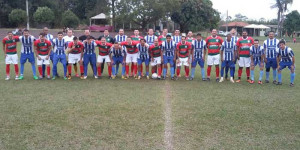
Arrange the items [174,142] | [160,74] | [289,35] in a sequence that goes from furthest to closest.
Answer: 1. [289,35]
2. [160,74]
3. [174,142]

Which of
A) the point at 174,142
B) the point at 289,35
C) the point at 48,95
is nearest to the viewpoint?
the point at 174,142

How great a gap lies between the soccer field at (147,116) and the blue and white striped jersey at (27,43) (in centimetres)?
148

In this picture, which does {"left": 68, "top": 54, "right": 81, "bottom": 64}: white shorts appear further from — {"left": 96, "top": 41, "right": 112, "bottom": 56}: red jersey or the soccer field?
the soccer field

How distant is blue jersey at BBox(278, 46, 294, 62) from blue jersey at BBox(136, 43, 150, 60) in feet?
14.8

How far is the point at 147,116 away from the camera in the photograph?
18.9 ft

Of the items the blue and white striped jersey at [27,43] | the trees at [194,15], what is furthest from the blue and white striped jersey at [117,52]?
the trees at [194,15]

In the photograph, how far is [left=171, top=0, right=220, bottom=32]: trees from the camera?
40463mm

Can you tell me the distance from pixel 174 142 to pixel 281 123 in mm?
2383

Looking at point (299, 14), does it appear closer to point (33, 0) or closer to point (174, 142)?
point (33, 0)

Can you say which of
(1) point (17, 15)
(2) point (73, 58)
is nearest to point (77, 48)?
(2) point (73, 58)

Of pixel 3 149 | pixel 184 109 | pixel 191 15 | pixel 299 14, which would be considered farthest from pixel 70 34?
pixel 299 14

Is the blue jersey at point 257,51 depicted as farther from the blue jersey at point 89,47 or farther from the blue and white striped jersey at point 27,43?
the blue and white striped jersey at point 27,43

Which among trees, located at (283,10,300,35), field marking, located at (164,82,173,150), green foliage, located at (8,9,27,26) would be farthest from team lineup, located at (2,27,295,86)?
trees, located at (283,10,300,35)

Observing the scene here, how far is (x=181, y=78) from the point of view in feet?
34.7
